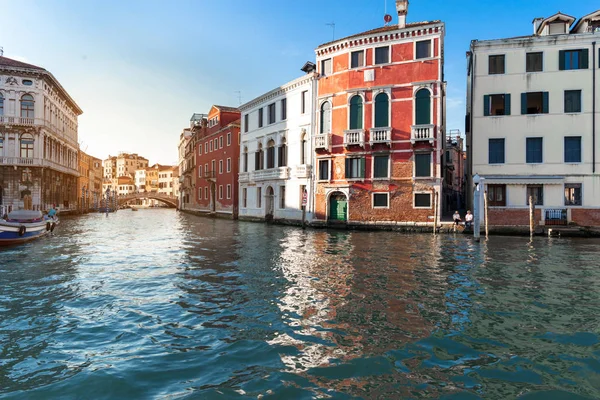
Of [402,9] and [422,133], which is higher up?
[402,9]

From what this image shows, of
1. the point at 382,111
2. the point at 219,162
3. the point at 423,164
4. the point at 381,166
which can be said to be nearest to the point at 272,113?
the point at 382,111

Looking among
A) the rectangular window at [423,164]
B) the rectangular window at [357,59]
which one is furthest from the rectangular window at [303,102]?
the rectangular window at [423,164]

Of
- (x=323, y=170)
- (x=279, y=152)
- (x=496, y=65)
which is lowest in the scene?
(x=323, y=170)

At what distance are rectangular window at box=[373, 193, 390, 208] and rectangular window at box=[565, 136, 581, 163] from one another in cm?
935

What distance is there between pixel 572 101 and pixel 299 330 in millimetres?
21622

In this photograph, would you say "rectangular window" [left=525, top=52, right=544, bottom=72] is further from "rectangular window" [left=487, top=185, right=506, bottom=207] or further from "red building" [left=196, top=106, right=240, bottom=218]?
"red building" [left=196, top=106, right=240, bottom=218]

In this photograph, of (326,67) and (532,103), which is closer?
(532,103)

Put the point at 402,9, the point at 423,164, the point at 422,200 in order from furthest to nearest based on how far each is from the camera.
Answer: the point at 402,9
the point at 423,164
the point at 422,200

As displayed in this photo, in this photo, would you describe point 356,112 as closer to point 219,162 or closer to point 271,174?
point 271,174

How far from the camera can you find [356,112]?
918 inches

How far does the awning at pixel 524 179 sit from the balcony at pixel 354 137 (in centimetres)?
691

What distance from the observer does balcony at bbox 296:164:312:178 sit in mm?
25234

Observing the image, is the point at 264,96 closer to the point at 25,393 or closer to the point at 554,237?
the point at 554,237

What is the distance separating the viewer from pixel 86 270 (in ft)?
32.2
